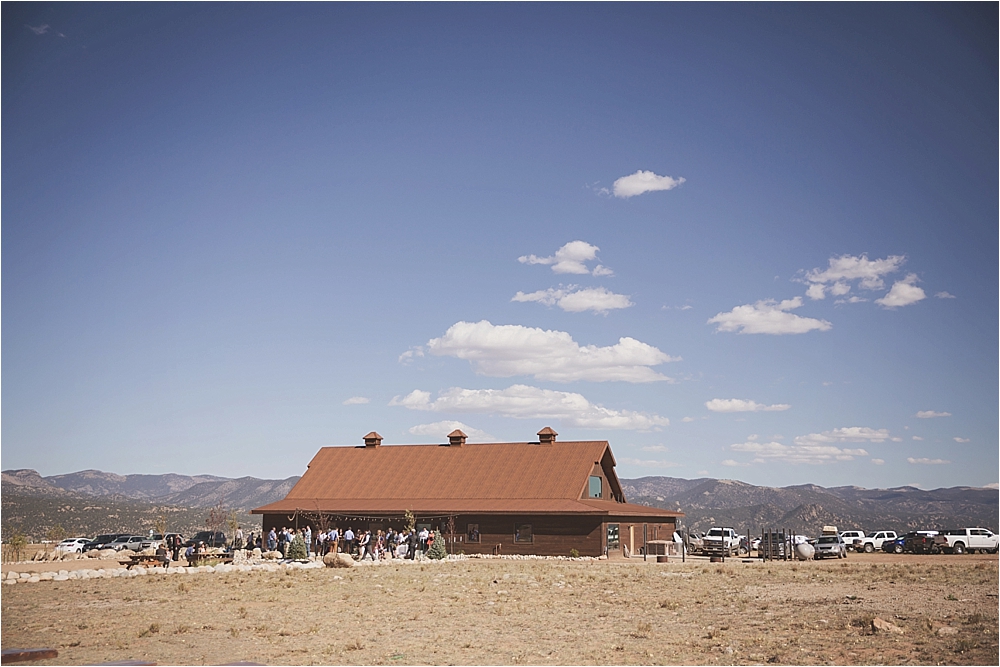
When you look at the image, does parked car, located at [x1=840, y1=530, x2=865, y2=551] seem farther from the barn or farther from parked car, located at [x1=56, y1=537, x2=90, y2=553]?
parked car, located at [x1=56, y1=537, x2=90, y2=553]

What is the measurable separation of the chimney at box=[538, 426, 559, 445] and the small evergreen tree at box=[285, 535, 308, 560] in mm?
19380

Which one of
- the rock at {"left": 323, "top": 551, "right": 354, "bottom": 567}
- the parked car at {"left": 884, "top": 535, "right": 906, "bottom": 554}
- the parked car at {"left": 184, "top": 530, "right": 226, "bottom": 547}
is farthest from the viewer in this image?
the parked car at {"left": 884, "top": 535, "right": 906, "bottom": 554}

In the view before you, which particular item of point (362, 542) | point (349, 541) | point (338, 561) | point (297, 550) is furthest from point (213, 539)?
point (338, 561)

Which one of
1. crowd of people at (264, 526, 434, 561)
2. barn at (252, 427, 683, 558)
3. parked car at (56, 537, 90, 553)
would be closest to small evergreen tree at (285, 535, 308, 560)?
crowd of people at (264, 526, 434, 561)

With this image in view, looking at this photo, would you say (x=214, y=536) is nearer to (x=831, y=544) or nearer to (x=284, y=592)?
(x=284, y=592)

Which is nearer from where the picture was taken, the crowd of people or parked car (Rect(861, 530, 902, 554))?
the crowd of people

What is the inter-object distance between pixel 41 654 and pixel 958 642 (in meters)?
15.4

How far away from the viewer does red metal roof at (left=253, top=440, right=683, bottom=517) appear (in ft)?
158

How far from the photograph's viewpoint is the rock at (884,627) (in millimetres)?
16094

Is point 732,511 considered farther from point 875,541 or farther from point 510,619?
point 510,619

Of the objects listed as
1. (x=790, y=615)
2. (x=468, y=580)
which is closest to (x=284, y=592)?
(x=468, y=580)

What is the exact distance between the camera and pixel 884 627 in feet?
53.4

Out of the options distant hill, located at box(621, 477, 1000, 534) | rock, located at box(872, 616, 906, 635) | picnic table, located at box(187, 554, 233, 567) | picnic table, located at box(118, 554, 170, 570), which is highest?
rock, located at box(872, 616, 906, 635)

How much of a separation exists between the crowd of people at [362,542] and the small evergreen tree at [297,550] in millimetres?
788
